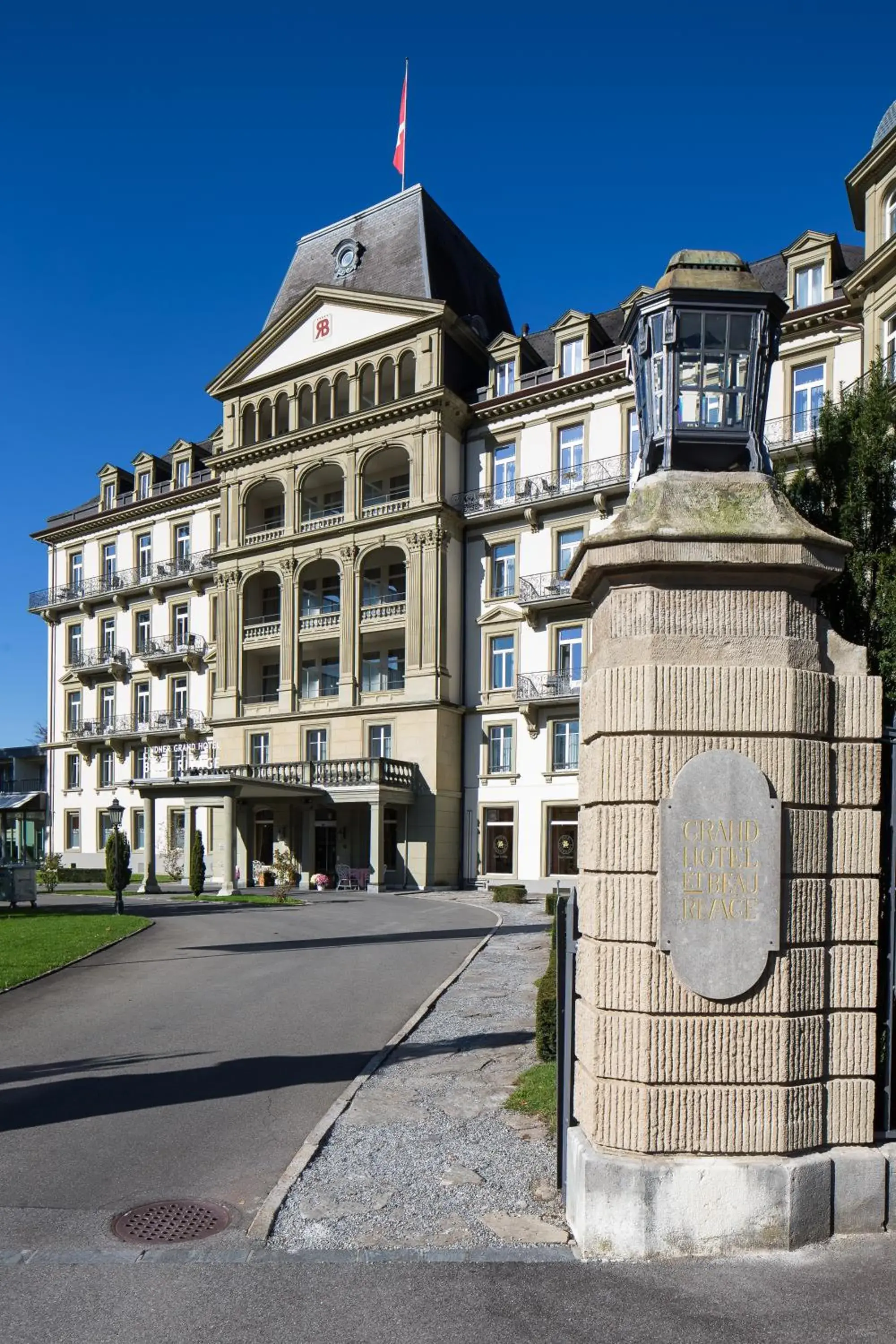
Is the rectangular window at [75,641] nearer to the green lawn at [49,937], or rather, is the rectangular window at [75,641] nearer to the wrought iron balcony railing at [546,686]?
the wrought iron balcony railing at [546,686]

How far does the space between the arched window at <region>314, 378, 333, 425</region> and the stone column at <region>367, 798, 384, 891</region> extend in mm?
16809

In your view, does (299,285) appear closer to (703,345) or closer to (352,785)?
(352,785)

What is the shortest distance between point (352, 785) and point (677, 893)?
108 feet

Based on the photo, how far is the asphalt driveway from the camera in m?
6.72

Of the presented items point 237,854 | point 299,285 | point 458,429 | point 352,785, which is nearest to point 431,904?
point 352,785

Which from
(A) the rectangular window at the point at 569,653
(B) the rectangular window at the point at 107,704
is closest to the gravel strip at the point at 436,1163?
(A) the rectangular window at the point at 569,653

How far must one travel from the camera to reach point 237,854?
142 ft

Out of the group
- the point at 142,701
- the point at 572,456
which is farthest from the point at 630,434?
the point at 142,701

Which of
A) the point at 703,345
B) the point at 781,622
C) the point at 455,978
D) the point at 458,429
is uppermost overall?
the point at 458,429

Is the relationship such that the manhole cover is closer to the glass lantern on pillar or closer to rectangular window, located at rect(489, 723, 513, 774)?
the glass lantern on pillar

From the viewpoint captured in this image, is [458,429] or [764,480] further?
[458,429]

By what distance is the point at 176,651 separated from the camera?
50656mm

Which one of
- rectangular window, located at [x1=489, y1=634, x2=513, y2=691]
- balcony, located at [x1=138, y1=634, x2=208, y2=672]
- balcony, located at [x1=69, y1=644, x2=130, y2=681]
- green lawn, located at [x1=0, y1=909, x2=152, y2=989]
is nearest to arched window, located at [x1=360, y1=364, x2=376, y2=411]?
rectangular window, located at [x1=489, y1=634, x2=513, y2=691]

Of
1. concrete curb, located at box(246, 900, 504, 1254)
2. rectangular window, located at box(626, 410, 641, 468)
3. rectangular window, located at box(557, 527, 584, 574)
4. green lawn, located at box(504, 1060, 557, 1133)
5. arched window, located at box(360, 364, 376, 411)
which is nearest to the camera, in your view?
concrete curb, located at box(246, 900, 504, 1254)
